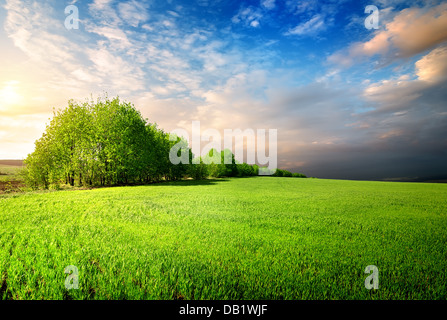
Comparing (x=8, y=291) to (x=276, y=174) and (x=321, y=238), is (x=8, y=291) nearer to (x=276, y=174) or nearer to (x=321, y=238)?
(x=321, y=238)

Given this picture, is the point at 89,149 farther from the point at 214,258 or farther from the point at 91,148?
the point at 214,258

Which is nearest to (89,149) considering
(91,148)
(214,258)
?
(91,148)

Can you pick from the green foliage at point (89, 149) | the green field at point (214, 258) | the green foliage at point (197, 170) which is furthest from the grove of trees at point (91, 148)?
the green field at point (214, 258)

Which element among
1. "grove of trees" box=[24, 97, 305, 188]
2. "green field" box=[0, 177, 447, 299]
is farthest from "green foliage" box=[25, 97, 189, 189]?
"green field" box=[0, 177, 447, 299]

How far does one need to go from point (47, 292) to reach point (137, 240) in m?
2.39

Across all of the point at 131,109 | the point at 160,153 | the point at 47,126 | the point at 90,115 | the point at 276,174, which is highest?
the point at 131,109

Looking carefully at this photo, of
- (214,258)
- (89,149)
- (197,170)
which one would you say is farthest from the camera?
(197,170)

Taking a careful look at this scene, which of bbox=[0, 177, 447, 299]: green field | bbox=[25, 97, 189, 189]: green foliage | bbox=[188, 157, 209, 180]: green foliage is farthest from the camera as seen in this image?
bbox=[188, 157, 209, 180]: green foliage

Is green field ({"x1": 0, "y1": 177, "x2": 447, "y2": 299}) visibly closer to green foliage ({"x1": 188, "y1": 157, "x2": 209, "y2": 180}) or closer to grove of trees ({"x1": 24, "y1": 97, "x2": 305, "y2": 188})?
grove of trees ({"x1": 24, "y1": 97, "x2": 305, "y2": 188})

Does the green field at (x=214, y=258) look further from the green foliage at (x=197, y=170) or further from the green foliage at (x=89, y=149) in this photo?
the green foliage at (x=197, y=170)

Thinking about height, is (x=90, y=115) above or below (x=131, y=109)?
below

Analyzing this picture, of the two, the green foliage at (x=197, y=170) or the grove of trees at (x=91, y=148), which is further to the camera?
the green foliage at (x=197, y=170)
